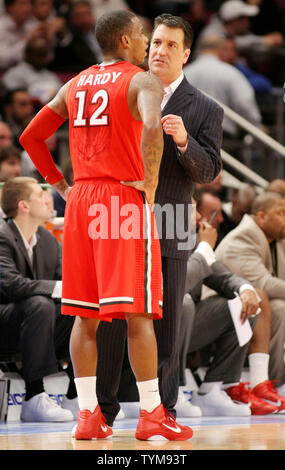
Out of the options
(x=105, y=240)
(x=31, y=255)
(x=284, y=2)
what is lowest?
(x=31, y=255)

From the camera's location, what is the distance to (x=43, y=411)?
4.94 meters

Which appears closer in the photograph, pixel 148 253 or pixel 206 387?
pixel 148 253

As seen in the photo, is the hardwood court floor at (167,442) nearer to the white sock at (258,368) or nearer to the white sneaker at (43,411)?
the white sneaker at (43,411)

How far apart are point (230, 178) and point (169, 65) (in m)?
4.58

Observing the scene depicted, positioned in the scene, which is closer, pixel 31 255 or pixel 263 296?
pixel 31 255

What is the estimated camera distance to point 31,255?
17.9 ft

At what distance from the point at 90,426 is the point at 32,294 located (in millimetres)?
1522

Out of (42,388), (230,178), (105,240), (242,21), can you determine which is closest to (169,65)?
(105,240)

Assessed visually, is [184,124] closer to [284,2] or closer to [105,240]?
[105,240]

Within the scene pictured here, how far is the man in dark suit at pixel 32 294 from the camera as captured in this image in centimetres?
500

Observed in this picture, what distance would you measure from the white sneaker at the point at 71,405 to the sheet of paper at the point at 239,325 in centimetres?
112

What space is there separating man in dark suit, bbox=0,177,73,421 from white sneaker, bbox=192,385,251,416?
37.6 inches

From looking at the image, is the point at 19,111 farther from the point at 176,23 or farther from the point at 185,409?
the point at 176,23

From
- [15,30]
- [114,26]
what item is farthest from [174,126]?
[15,30]
